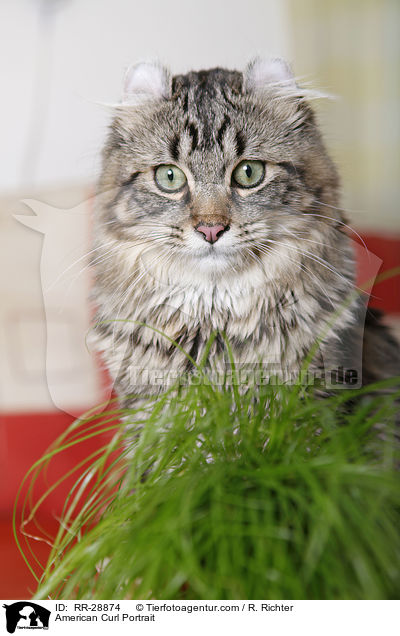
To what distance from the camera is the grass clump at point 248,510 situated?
54cm

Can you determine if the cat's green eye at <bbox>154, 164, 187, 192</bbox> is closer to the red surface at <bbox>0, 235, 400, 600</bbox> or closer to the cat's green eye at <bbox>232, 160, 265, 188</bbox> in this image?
the cat's green eye at <bbox>232, 160, 265, 188</bbox>

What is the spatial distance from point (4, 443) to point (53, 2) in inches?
40.3

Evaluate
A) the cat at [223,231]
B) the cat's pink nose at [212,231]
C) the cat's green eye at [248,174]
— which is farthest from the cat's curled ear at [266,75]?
the cat's pink nose at [212,231]

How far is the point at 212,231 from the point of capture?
0.78m

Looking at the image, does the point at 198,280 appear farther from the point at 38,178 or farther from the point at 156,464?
the point at 38,178

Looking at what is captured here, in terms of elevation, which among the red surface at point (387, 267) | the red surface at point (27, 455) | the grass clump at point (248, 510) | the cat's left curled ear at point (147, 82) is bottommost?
the red surface at point (27, 455)

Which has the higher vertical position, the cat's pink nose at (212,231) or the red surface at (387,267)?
the cat's pink nose at (212,231)

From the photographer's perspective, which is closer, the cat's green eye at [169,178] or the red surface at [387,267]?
the cat's green eye at [169,178]

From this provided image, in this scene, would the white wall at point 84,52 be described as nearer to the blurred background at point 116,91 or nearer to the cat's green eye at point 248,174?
the blurred background at point 116,91

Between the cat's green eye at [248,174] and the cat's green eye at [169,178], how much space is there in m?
0.08

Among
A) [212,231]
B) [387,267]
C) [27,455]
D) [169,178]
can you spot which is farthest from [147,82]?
[27,455]

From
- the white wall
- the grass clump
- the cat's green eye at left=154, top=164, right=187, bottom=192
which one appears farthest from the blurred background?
the grass clump

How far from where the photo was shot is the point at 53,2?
42.5 inches

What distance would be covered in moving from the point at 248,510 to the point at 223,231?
39 cm
